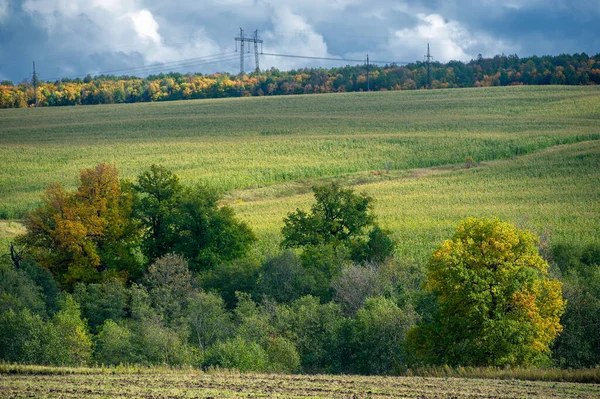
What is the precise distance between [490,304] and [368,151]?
242 feet

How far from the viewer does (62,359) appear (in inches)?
1228

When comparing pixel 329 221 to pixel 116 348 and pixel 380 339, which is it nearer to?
pixel 380 339

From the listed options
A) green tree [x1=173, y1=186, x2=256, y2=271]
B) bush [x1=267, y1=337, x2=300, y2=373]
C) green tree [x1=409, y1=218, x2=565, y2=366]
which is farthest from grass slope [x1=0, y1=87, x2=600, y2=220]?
green tree [x1=409, y1=218, x2=565, y2=366]

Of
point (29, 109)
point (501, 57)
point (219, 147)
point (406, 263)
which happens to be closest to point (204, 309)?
point (406, 263)

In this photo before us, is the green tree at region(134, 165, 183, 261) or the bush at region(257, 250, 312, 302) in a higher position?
the green tree at region(134, 165, 183, 261)

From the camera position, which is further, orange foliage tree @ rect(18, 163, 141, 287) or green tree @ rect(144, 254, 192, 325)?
orange foliage tree @ rect(18, 163, 141, 287)

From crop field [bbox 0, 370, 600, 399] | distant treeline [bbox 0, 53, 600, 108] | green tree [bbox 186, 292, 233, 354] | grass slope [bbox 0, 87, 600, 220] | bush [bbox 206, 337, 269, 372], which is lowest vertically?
green tree [bbox 186, 292, 233, 354]

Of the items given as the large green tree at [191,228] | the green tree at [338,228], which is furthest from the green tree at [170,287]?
the green tree at [338,228]

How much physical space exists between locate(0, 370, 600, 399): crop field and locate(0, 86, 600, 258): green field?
28394mm

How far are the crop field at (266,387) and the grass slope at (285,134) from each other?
49950 mm

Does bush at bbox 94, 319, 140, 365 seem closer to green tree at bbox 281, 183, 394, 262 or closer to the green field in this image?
green tree at bbox 281, 183, 394, 262

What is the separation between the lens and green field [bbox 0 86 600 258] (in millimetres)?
69625

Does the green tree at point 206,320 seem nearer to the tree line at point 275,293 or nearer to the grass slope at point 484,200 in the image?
the tree line at point 275,293

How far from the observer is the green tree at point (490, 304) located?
27.7 m
